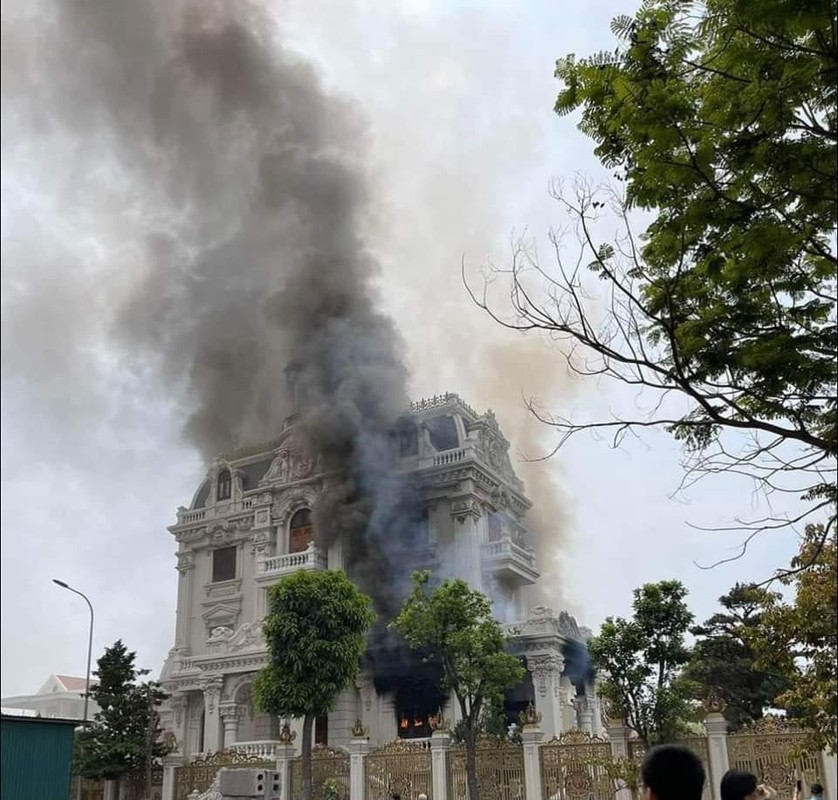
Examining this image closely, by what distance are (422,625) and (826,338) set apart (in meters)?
16.1

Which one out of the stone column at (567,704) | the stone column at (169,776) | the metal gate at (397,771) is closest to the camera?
the metal gate at (397,771)

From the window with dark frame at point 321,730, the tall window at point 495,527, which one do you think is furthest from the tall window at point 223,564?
the tall window at point 495,527

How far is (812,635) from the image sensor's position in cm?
1067

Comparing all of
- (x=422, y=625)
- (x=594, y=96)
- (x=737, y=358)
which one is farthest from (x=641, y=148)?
(x=422, y=625)

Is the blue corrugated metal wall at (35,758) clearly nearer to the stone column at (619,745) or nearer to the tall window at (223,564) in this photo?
the stone column at (619,745)

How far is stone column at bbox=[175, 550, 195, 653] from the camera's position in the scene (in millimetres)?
37344

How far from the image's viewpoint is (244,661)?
31.5 meters

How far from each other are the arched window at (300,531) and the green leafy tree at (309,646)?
11.6m

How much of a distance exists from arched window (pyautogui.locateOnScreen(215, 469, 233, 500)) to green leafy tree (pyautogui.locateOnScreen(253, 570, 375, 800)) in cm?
1635

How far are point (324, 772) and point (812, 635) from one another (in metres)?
14.9

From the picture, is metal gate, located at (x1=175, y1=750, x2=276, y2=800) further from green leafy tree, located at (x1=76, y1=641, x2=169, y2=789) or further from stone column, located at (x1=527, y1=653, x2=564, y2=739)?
stone column, located at (x1=527, y1=653, x2=564, y2=739)

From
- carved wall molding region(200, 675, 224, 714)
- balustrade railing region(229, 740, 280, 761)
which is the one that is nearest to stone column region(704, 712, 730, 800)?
balustrade railing region(229, 740, 280, 761)

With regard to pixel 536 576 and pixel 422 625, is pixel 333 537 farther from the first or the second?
pixel 422 625

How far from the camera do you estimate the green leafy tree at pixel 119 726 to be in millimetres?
26828
